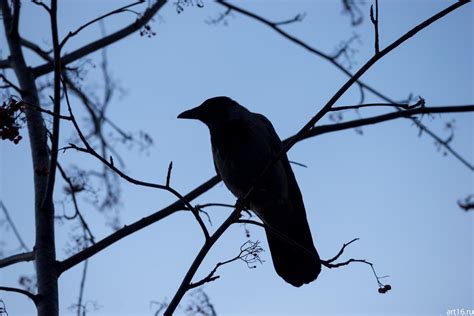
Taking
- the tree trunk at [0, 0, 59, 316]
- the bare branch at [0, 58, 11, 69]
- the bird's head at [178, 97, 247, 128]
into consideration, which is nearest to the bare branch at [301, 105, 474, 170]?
the bird's head at [178, 97, 247, 128]

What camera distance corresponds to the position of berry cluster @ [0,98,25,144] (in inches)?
134

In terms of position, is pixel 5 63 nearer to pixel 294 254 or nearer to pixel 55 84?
pixel 55 84

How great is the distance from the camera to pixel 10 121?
3428 millimetres

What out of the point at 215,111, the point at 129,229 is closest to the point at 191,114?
the point at 215,111

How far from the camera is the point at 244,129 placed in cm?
500

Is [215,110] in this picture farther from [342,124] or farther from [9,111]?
[9,111]

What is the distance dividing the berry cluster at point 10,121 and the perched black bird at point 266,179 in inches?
71.7

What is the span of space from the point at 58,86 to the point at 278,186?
7.20 ft

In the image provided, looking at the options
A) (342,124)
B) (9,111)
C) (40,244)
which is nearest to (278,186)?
(342,124)

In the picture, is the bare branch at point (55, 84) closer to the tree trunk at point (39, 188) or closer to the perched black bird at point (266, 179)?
the tree trunk at point (39, 188)

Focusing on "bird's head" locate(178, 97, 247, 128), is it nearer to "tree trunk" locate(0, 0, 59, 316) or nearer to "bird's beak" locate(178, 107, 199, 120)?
"bird's beak" locate(178, 107, 199, 120)

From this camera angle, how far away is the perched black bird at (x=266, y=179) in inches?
191

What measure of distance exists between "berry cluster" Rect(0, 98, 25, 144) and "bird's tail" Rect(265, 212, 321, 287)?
7.08ft

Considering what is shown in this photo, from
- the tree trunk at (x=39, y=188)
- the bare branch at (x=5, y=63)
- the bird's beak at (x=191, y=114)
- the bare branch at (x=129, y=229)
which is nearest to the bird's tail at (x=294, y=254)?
the bare branch at (x=129, y=229)
